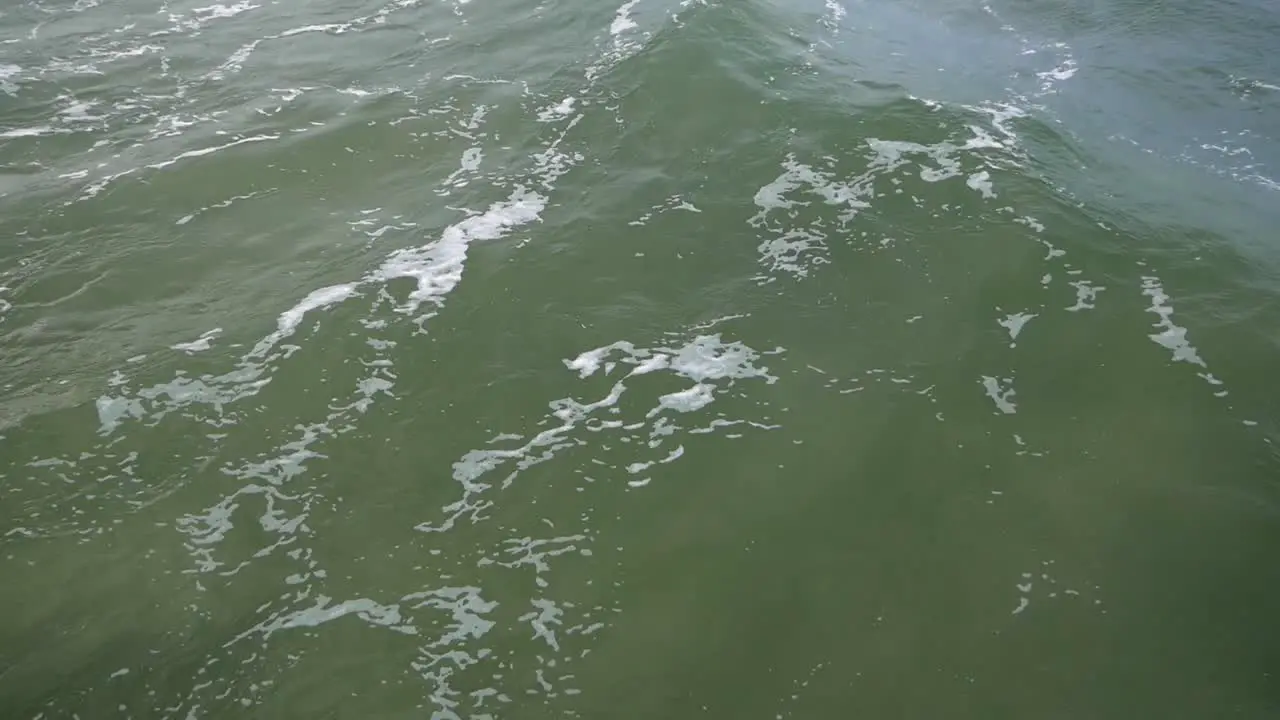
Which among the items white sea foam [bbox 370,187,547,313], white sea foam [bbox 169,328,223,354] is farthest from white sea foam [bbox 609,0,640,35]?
white sea foam [bbox 169,328,223,354]

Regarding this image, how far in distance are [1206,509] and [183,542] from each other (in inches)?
455

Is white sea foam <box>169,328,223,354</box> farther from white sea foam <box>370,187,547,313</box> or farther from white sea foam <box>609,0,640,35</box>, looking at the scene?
white sea foam <box>609,0,640,35</box>

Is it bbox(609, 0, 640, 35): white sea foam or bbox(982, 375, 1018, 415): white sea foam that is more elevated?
bbox(609, 0, 640, 35): white sea foam

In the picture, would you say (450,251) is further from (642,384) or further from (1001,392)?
(1001,392)

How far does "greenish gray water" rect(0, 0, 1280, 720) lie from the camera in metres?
7.93

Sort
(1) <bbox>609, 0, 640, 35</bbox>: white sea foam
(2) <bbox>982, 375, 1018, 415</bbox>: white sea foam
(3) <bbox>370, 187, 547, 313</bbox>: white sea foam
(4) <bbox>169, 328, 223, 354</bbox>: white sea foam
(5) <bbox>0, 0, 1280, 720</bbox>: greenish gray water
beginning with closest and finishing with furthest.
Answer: (5) <bbox>0, 0, 1280, 720</bbox>: greenish gray water, (2) <bbox>982, 375, 1018, 415</bbox>: white sea foam, (4) <bbox>169, 328, 223, 354</bbox>: white sea foam, (3) <bbox>370, 187, 547, 313</bbox>: white sea foam, (1) <bbox>609, 0, 640, 35</bbox>: white sea foam

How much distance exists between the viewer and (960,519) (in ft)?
29.8

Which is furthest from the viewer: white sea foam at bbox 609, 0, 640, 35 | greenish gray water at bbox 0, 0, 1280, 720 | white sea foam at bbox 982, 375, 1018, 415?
white sea foam at bbox 609, 0, 640, 35

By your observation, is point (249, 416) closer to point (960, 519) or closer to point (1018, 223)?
point (960, 519)

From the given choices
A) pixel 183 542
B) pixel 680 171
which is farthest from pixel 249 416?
pixel 680 171

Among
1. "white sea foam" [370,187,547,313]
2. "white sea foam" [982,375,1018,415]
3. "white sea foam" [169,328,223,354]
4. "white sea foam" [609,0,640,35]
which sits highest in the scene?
"white sea foam" [609,0,640,35]

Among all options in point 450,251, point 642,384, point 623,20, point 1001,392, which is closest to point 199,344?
point 450,251

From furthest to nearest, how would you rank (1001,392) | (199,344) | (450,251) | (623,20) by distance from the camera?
1. (623,20)
2. (450,251)
3. (199,344)
4. (1001,392)

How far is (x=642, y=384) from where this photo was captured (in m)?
10.8
